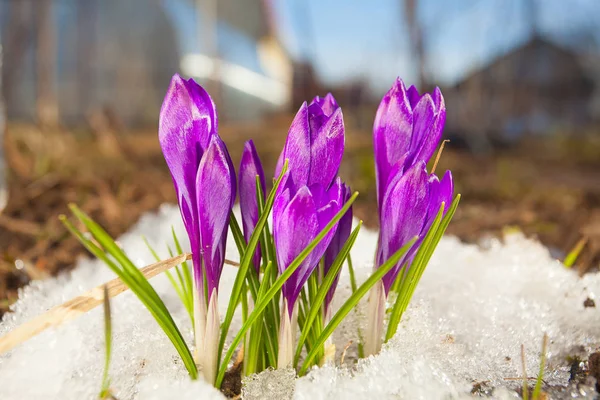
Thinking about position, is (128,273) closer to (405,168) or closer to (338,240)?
(338,240)

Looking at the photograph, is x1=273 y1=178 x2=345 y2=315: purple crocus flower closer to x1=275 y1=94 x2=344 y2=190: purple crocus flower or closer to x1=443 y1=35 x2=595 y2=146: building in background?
x1=275 y1=94 x2=344 y2=190: purple crocus flower

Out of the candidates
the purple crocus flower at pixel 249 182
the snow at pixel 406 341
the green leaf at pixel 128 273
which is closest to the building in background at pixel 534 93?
the snow at pixel 406 341

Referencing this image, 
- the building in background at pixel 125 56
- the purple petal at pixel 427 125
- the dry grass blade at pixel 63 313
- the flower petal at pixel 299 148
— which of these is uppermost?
the building in background at pixel 125 56

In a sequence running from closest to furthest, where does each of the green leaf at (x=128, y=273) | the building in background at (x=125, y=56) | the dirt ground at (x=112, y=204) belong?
the green leaf at (x=128, y=273)
the dirt ground at (x=112, y=204)
the building in background at (x=125, y=56)

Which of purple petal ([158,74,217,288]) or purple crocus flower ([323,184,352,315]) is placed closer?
purple petal ([158,74,217,288])

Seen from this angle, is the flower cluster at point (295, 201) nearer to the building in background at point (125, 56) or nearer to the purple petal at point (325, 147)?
the purple petal at point (325, 147)

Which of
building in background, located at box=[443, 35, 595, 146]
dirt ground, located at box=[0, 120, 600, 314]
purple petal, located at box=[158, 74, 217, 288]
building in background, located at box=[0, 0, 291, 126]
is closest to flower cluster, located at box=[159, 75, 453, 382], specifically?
purple petal, located at box=[158, 74, 217, 288]
